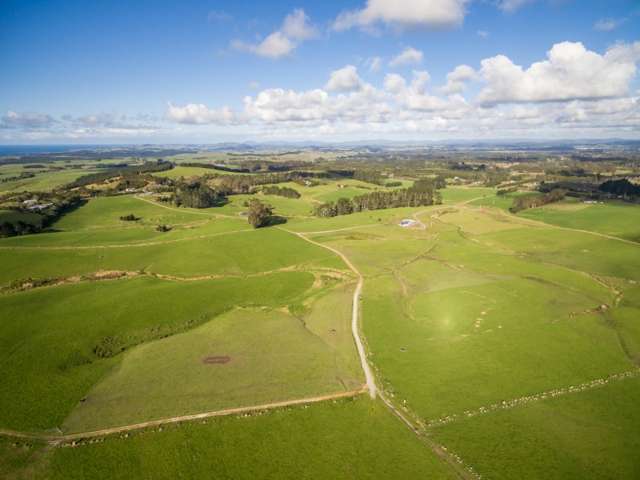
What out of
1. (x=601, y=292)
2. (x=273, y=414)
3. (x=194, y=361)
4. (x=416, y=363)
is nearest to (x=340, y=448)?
(x=273, y=414)

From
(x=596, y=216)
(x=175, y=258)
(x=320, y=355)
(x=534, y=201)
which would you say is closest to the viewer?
(x=320, y=355)

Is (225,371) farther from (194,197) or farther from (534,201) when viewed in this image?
(534,201)

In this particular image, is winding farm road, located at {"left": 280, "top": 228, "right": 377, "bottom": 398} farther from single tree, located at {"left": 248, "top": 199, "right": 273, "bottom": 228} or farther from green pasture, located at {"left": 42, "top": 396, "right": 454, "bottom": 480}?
single tree, located at {"left": 248, "top": 199, "right": 273, "bottom": 228}

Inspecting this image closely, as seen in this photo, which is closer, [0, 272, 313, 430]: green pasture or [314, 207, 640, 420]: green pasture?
[0, 272, 313, 430]: green pasture

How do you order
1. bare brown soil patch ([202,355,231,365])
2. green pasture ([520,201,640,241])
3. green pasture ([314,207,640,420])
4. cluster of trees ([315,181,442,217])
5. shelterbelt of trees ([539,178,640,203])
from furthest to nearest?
shelterbelt of trees ([539,178,640,203]) → cluster of trees ([315,181,442,217]) → green pasture ([520,201,640,241]) → bare brown soil patch ([202,355,231,365]) → green pasture ([314,207,640,420])

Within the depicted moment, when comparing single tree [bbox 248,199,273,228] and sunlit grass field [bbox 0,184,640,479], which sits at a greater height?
single tree [bbox 248,199,273,228]

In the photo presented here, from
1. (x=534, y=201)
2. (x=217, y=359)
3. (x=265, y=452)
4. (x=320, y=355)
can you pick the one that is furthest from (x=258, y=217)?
(x=534, y=201)

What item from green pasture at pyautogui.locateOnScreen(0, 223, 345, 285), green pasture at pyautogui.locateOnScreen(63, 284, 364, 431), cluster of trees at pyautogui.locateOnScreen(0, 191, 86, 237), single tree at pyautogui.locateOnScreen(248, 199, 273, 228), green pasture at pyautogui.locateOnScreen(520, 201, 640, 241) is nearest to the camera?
green pasture at pyautogui.locateOnScreen(63, 284, 364, 431)

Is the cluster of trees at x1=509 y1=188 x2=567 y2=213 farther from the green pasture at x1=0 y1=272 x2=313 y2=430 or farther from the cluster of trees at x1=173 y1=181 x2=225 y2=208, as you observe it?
the cluster of trees at x1=173 y1=181 x2=225 y2=208

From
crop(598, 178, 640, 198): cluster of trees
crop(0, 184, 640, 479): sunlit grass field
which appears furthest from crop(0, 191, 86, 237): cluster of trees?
crop(598, 178, 640, 198): cluster of trees

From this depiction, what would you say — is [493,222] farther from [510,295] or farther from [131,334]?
[131,334]

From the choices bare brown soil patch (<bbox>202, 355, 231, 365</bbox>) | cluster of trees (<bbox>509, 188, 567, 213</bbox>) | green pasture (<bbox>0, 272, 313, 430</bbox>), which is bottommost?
bare brown soil patch (<bbox>202, 355, 231, 365</bbox>)
